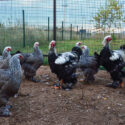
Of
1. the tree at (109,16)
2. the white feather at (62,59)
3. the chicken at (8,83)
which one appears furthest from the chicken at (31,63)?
the tree at (109,16)

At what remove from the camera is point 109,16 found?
669 centimetres

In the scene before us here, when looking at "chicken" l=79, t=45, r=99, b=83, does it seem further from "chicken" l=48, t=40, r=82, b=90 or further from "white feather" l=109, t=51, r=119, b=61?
"white feather" l=109, t=51, r=119, b=61

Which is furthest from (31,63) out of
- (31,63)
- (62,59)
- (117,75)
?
(117,75)

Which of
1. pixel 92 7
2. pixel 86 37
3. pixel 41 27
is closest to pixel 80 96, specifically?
pixel 86 37

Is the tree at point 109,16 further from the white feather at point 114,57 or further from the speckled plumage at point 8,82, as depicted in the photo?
the speckled plumage at point 8,82

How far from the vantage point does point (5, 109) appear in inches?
138

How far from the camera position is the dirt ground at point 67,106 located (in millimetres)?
3264

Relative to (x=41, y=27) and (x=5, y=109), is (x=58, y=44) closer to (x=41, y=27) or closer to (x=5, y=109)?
(x=41, y=27)

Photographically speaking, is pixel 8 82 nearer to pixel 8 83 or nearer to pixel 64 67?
pixel 8 83

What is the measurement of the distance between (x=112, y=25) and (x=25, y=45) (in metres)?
4.33

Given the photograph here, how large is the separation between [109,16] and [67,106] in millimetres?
4214

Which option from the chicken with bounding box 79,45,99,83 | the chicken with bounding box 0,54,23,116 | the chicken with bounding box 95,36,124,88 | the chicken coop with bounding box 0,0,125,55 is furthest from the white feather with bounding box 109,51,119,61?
the chicken with bounding box 0,54,23,116

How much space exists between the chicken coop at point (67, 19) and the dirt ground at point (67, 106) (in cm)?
234

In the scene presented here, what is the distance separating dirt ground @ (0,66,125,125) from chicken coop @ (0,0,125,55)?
7.67 ft
